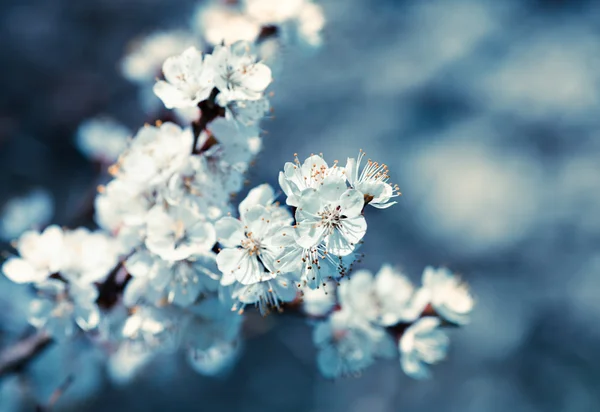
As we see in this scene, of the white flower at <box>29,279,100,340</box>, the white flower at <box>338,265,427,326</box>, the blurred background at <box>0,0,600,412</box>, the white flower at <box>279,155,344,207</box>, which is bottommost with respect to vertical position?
the white flower at <box>29,279,100,340</box>

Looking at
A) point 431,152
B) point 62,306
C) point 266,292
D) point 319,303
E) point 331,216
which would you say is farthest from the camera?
point 431,152

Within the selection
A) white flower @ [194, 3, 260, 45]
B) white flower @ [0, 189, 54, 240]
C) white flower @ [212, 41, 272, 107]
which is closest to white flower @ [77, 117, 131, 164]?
white flower @ [0, 189, 54, 240]

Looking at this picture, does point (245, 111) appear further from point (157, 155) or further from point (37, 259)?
point (37, 259)

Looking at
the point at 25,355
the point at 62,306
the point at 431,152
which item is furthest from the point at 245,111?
the point at 431,152

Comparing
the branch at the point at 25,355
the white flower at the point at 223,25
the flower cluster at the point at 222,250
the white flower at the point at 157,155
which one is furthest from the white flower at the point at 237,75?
the branch at the point at 25,355

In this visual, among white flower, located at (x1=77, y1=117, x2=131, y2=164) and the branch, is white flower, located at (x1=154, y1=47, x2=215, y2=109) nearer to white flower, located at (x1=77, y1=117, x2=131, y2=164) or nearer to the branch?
the branch
